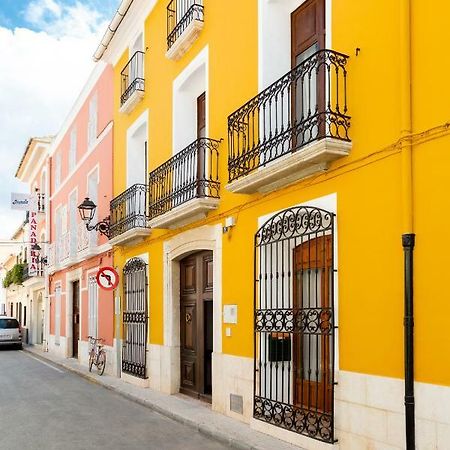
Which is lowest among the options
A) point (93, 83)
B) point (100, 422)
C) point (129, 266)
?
point (100, 422)

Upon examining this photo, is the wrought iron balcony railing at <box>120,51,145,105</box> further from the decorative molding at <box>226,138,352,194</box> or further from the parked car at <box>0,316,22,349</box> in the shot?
the parked car at <box>0,316,22,349</box>

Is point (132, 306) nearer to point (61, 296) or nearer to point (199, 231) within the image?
point (199, 231)

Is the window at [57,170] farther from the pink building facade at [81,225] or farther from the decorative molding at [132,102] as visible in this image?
the decorative molding at [132,102]

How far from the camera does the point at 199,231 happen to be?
10.9 meters

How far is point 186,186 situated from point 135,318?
4698mm

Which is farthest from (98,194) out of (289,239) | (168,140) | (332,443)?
(332,443)

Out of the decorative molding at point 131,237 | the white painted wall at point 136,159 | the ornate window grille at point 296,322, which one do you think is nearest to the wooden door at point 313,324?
the ornate window grille at point 296,322

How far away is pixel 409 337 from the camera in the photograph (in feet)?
19.1

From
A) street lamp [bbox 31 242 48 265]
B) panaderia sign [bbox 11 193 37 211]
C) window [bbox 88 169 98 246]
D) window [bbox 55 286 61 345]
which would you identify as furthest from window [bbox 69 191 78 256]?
panaderia sign [bbox 11 193 37 211]

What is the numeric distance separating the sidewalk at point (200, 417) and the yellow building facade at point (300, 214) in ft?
0.66

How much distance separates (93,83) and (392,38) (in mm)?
14302

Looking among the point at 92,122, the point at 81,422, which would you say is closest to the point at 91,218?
the point at 92,122

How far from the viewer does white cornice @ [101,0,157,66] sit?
14203 millimetres

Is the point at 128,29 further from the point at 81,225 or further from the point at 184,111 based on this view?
the point at 81,225
